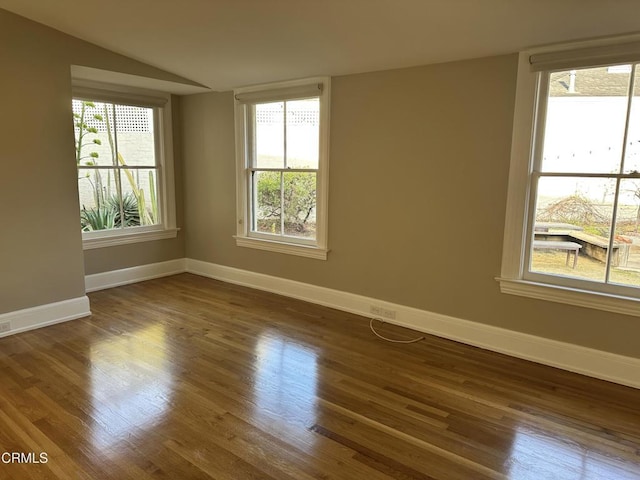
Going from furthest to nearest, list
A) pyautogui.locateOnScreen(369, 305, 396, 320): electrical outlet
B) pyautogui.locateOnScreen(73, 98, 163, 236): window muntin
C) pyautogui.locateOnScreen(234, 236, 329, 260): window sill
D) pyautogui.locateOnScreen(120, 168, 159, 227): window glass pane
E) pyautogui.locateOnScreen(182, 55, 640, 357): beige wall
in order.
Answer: pyautogui.locateOnScreen(120, 168, 159, 227): window glass pane, pyautogui.locateOnScreen(73, 98, 163, 236): window muntin, pyautogui.locateOnScreen(234, 236, 329, 260): window sill, pyautogui.locateOnScreen(369, 305, 396, 320): electrical outlet, pyautogui.locateOnScreen(182, 55, 640, 357): beige wall

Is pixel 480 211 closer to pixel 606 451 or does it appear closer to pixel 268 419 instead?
pixel 606 451

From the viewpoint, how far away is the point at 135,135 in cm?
482

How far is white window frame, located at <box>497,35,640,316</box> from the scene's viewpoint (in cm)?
266

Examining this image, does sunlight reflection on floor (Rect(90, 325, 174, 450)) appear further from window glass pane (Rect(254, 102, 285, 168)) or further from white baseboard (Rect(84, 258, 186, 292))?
window glass pane (Rect(254, 102, 285, 168))

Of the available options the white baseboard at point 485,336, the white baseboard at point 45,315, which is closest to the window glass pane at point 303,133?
the white baseboard at point 485,336

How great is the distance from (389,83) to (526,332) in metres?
2.22

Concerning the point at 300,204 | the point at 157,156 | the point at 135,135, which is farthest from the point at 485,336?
the point at 135,135

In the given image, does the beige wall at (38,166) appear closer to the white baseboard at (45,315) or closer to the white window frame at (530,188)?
the white baseboard at (45,315)

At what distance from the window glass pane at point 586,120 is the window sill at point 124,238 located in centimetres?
411

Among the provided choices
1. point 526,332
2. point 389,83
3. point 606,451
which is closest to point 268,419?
point 606,451

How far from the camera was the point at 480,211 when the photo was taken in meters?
3.23

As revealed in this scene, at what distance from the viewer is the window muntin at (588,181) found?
2.71 meters

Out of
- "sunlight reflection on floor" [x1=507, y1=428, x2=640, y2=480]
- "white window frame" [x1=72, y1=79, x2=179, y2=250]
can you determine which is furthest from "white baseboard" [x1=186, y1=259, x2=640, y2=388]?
"white window frame" [x1=72, y1=79, x2=179, y2=250]

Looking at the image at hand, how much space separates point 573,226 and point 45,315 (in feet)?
13.6
